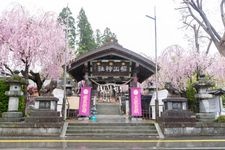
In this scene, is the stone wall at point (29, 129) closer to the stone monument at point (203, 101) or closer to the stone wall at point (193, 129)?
the stone wall at point (193, 129)

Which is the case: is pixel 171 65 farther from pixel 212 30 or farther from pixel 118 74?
pixel 118 74

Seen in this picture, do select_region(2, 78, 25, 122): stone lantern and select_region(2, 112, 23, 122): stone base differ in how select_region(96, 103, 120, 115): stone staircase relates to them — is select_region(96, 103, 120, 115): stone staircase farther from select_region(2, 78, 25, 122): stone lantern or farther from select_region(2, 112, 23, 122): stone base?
select_region(2, 112, 23, 122): stone base

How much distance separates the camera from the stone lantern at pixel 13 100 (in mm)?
14523

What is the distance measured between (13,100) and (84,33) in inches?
2042

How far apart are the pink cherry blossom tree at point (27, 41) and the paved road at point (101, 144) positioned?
7.74 m

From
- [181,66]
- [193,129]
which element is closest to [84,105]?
[193,129]

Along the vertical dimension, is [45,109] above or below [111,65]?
below

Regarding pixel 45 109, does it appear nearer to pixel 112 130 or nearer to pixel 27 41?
pixel 112 130

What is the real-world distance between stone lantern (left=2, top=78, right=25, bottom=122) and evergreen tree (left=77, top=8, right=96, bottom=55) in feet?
150

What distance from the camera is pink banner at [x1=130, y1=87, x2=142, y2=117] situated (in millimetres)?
18656

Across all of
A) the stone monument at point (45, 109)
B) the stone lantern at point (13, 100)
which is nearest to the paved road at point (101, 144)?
the stone monument at point (45, 109)

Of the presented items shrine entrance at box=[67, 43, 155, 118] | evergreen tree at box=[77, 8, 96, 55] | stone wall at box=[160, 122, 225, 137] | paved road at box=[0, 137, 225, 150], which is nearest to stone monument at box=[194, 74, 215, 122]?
stone wall at box=[160, 122, 225, 137]

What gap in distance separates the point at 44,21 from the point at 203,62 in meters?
18.0

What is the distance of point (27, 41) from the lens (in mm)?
18469
